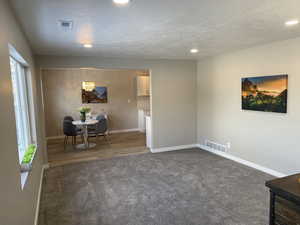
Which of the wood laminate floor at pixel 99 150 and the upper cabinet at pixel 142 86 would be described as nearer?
the wood laminate floor at pixel 99 150

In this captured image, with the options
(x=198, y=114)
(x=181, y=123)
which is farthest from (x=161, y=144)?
(x=198, y=114)

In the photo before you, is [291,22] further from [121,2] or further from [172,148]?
[172,148]

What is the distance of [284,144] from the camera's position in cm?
357

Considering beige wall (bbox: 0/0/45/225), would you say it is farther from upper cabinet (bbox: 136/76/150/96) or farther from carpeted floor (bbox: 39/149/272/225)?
upper cabinet (bbox: 136/76/150/96)

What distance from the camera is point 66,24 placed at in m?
2.39

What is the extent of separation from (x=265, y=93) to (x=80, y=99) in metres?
6.00

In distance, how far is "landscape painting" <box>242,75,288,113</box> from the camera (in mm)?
3504

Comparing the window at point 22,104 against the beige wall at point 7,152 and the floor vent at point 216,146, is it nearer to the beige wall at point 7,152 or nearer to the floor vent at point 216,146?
the beige wall at point 7,152

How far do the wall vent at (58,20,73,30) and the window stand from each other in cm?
80

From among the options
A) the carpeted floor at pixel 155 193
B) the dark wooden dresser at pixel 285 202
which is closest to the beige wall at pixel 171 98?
the carpeted floor at pixel 155 193

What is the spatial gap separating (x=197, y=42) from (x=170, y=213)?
2703mm

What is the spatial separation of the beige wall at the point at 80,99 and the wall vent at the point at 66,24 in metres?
5.16

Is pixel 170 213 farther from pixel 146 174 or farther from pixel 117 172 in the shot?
pixel 117 172

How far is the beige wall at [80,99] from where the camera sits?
23.6 ft
